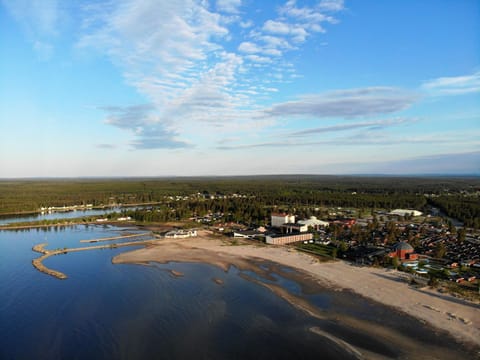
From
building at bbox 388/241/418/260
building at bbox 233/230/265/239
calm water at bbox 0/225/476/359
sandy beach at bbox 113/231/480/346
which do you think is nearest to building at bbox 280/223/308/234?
building at bbox 233/230/265/239

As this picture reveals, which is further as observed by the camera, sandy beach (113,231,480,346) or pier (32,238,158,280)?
pier (32,238,158,280)

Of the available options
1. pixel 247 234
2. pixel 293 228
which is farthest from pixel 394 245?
pixel 247 234

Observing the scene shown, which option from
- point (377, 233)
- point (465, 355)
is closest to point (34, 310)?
point (465, 355)

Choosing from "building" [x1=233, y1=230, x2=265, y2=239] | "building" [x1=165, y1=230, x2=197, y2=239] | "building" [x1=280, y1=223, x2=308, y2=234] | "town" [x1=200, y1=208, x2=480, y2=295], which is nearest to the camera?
"town" [x1=200, y1=208, x2=480, y2=295]

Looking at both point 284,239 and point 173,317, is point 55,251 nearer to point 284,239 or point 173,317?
point 173,317

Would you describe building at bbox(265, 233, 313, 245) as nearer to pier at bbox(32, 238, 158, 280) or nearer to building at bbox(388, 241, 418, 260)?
building at bbox(388, 241, 418, 260)

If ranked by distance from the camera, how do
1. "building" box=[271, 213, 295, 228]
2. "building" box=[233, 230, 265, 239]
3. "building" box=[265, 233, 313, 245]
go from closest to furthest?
"building" box=[265, 233, 313, 245], "building" box=[233, 230, 265, 239], "building" box=[271, 213, 295, 228]
